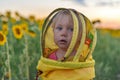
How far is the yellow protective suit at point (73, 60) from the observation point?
15.3ft

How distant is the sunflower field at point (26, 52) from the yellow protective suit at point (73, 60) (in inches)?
32.6

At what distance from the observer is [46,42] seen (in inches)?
191

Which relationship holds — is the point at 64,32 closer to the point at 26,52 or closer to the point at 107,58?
the point at 26,52

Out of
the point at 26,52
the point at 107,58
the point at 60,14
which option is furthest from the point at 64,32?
the point at 107,58

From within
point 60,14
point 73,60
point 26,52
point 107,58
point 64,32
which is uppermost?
point 60,14

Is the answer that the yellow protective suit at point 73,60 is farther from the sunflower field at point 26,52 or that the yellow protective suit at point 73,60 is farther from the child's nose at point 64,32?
the sunflower field at point 26,52

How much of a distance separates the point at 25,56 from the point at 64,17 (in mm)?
1669

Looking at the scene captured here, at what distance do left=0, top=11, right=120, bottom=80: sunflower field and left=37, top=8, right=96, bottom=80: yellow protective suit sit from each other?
0.83m

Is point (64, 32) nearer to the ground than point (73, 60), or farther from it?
farther from it

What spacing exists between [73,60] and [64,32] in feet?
0.75

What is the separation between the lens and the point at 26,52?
6090 mm

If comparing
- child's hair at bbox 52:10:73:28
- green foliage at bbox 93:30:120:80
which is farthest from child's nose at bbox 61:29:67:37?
green foliage at bbox 93:30:120:80

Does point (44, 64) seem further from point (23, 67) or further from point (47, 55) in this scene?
point (23, 67)

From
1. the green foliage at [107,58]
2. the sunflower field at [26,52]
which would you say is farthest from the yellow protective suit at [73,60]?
the green foliage at [107,58]
